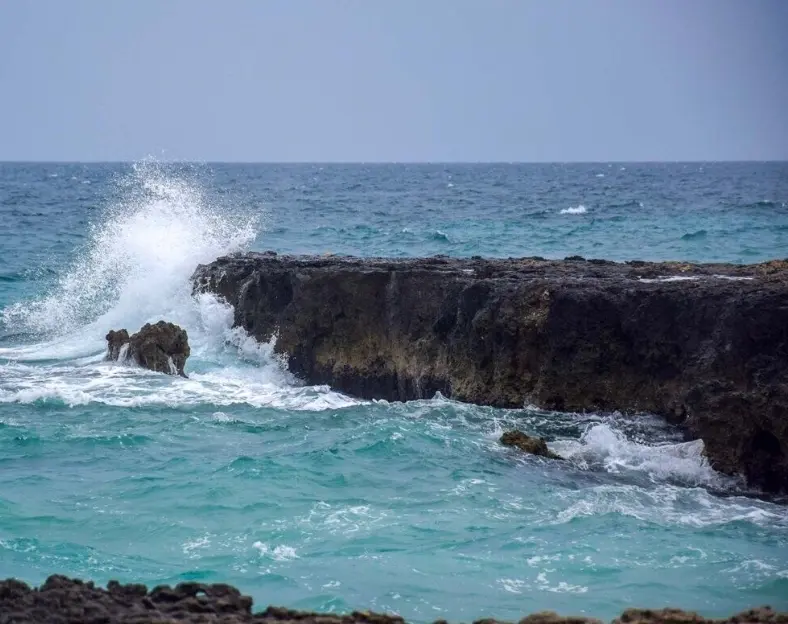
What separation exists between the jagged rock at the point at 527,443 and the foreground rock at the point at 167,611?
16.7ft

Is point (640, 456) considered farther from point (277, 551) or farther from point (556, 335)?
point (277, 551)

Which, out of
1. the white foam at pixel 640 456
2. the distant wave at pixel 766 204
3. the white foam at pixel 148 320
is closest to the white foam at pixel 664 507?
the white foam at pixel 640 456

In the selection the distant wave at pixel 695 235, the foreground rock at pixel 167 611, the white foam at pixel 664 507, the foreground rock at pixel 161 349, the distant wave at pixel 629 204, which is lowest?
the white foam at pixel 664 507

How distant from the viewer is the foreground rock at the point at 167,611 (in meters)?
5.68

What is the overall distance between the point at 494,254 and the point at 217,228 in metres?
8.46

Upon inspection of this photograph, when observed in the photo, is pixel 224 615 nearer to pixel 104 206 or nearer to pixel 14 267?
pixel 14 267

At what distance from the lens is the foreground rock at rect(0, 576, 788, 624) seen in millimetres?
5676

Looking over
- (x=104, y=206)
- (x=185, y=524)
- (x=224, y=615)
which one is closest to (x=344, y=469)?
(x=185, y=524)

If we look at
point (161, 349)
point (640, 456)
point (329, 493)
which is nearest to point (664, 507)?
point (640, 456)

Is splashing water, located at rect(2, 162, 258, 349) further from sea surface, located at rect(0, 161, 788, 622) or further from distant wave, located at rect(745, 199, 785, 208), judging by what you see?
distant wave, located at rect(745, 199, 785, 208)

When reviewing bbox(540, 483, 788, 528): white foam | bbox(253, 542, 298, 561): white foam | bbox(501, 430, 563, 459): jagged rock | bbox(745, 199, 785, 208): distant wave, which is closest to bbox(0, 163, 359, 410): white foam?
bbox(501, 430, 563, 459): jagged rock

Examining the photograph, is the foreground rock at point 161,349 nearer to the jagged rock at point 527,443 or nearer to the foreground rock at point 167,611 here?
the jagged rock at point 527,443

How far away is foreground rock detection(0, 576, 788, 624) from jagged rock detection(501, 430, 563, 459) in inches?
201

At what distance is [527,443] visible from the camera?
11.1m
